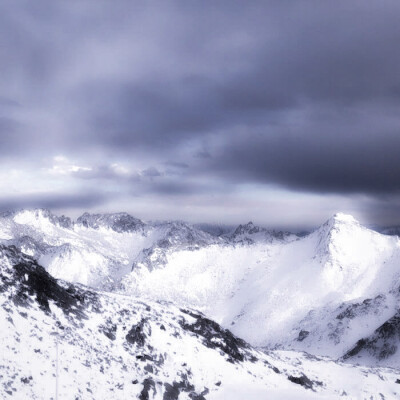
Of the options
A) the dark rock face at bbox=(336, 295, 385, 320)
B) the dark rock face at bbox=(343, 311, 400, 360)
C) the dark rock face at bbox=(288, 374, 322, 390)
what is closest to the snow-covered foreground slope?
the dark rock face at bbox=(288, 374, 322, 390)

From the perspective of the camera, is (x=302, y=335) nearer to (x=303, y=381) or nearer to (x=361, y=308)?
(x=361, y=308)

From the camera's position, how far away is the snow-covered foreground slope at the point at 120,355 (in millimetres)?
30281

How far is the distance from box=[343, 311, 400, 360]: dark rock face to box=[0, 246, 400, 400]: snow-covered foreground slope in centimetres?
9248

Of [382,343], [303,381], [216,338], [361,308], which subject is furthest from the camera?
[361,308]

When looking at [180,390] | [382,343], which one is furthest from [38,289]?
[382,343]

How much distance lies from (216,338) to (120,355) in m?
17.5

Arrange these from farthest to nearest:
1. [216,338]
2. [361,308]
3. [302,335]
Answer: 1. [302,335]
2. [361,308]
3. [216,338]

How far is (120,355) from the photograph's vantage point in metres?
38.0

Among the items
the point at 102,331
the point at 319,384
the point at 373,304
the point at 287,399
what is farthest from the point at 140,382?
the point at 373,304

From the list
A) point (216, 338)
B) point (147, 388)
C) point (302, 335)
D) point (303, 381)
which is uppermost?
point (147, 388)

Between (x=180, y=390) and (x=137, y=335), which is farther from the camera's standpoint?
(x=137, y=335)

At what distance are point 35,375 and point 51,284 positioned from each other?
49.6 ft

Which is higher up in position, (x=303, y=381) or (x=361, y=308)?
(x=303, y=381)

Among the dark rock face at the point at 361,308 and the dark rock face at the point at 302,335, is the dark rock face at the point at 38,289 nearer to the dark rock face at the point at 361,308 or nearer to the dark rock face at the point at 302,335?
the dark rock face at the point at 302,335
